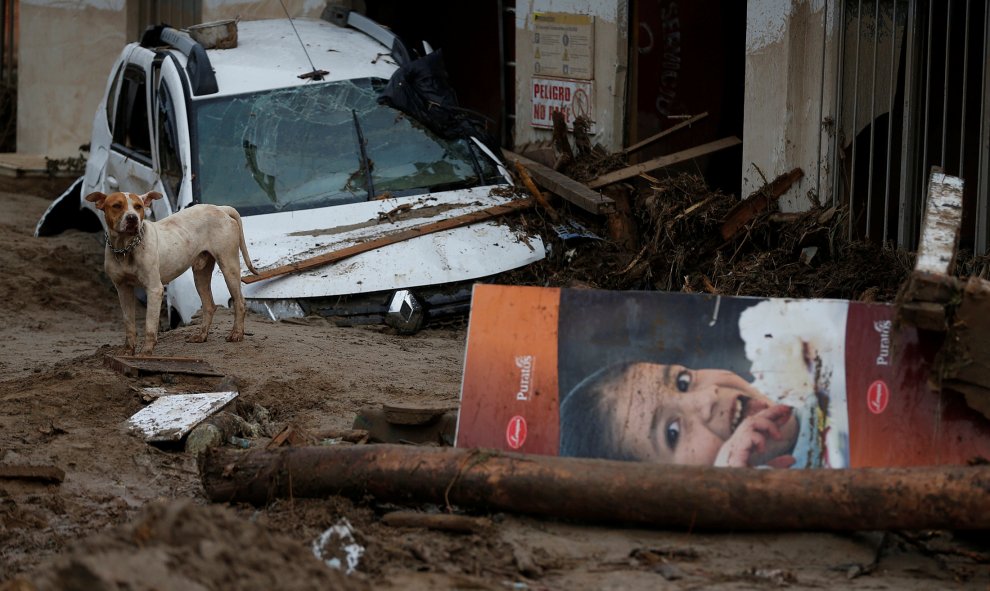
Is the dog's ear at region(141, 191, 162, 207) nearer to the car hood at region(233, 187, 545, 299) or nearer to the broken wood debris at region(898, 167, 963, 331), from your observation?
the car hood at region(233, 187, 545, 299)

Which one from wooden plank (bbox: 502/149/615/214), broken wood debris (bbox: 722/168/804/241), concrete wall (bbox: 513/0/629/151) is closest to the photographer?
broken wood debris (bbox: 722/168/804/241)

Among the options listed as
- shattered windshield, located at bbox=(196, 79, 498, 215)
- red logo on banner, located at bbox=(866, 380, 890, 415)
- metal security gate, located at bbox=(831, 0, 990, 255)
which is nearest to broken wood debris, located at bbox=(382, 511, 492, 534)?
red logo on banner, located at bbox=(866, 380, 890, 415)

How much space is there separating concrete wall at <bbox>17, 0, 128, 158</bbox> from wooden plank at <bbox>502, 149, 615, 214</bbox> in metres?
8.10

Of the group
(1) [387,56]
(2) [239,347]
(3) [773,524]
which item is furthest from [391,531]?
(1) [387,56]

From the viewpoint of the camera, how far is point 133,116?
10.6 m

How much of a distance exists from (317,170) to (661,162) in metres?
2.85

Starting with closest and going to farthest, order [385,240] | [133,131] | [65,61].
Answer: [385,240] < [133,131] < [65,61]

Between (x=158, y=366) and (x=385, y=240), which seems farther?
(x=385, y=240)

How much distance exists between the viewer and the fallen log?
465 cm

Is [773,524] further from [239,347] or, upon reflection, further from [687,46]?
[687,46]

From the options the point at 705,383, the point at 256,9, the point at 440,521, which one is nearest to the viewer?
→ the point at 440,521

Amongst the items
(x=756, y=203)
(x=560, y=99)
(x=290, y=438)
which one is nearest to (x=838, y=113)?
(x=756, y=203)

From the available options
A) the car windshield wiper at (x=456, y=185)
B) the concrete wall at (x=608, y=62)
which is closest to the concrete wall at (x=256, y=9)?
the concrete wall at (x=608, y=62)

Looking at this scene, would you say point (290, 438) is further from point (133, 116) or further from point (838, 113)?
point (133, 116)
